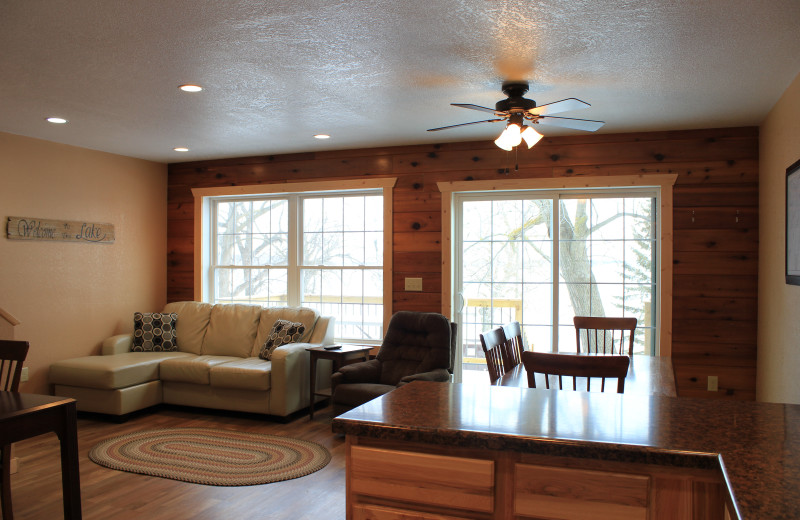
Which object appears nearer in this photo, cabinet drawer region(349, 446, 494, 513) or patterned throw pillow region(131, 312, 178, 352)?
cabinet drawer region(349, 446, 494, 513)

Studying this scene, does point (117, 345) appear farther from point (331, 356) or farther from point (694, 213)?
point (694, 213)

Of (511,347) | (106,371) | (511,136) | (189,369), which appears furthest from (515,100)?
(106,371)

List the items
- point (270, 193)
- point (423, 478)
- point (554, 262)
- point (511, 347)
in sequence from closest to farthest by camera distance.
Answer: point (423, 478)
point (511, 347)
point (554, 262)
point (270, 193)

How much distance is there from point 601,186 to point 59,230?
4.77 meters

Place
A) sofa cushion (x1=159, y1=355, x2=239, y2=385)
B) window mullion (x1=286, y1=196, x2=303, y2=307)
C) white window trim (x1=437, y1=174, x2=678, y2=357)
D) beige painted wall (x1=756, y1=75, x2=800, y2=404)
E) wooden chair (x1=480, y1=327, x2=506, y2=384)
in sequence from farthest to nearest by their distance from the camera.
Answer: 1. window mullion (x1=286, y1=196, x2=303, y2=307)
2. sofa cushion (x1=159, y1=355, x2=239, y2=385)
3. white window trim (x1=437, y1=174, x2=678, y2=357)
4. beige painted wall (x1=756, y1=75, x2=800, y2=404)
5. wooden chair (x1=480, y1=327, x2=506, y2=384)

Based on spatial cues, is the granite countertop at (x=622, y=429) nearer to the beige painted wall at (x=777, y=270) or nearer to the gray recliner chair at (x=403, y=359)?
the beige painted wall at (x=777, y=270)

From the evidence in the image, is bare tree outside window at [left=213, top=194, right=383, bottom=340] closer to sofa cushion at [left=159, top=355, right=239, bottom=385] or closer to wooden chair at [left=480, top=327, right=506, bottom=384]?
sofa cushion at [left=159, top=355, right=239, bottom=385]

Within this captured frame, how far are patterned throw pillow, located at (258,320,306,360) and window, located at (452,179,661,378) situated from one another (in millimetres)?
1457

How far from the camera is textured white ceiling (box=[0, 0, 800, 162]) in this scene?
262 cm

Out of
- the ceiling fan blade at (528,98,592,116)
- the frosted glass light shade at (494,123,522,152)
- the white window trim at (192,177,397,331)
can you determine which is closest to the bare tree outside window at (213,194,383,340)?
the white window trim at (192,177,397,331)

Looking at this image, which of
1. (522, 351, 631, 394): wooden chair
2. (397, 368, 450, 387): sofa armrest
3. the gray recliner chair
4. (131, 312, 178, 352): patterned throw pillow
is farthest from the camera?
(131, 312, 178, 352): patterned throw pillow

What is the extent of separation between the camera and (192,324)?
6.05 meters

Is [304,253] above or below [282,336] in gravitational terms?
above

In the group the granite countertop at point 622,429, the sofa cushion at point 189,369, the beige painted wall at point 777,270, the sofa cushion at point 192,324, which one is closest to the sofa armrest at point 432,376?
the sofa cushion at point 189,369
